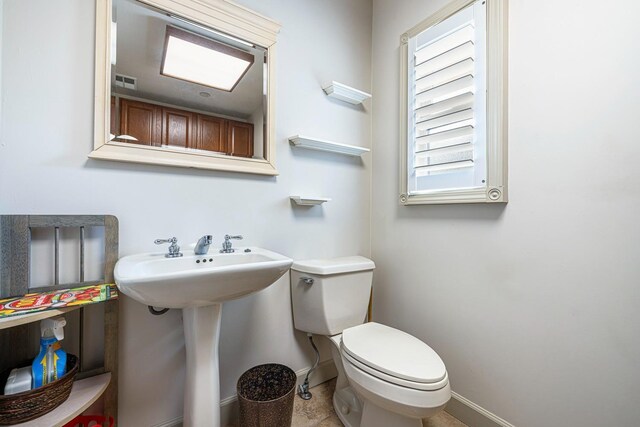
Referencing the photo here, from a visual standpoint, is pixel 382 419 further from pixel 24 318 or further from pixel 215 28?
pixel 215 28

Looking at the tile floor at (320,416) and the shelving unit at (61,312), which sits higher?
the shelving unit at (61,312)

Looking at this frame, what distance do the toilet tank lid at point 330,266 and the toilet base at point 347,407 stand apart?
0.62 metres

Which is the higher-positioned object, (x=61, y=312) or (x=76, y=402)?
(x=61, y=312)

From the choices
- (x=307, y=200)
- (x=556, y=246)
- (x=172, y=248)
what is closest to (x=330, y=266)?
(x=307, y=200)

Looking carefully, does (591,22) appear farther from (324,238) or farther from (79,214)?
(79,214)

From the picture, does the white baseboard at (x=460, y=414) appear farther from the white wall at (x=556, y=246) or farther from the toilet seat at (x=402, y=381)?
the toilet seat at (x=402, y=381)

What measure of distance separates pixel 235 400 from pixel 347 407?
55cm

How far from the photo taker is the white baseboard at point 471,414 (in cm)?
120

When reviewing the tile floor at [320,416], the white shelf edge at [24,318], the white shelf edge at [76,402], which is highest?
the white shelf edge at [24,318]

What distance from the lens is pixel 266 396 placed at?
1194mm

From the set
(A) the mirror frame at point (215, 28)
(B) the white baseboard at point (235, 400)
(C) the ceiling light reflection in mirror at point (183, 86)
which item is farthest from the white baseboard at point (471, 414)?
(C) the ceiling light reflection in mirror at point (183, 86)

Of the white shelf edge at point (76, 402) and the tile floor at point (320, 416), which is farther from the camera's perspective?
the tile floor at point (320, 416)

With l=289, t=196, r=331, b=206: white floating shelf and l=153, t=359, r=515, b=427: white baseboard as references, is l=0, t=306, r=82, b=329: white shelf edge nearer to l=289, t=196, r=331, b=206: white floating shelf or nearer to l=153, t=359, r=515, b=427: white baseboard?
l=153, t=359, r=515, b=427: white baseboard

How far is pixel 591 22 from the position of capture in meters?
0.96
